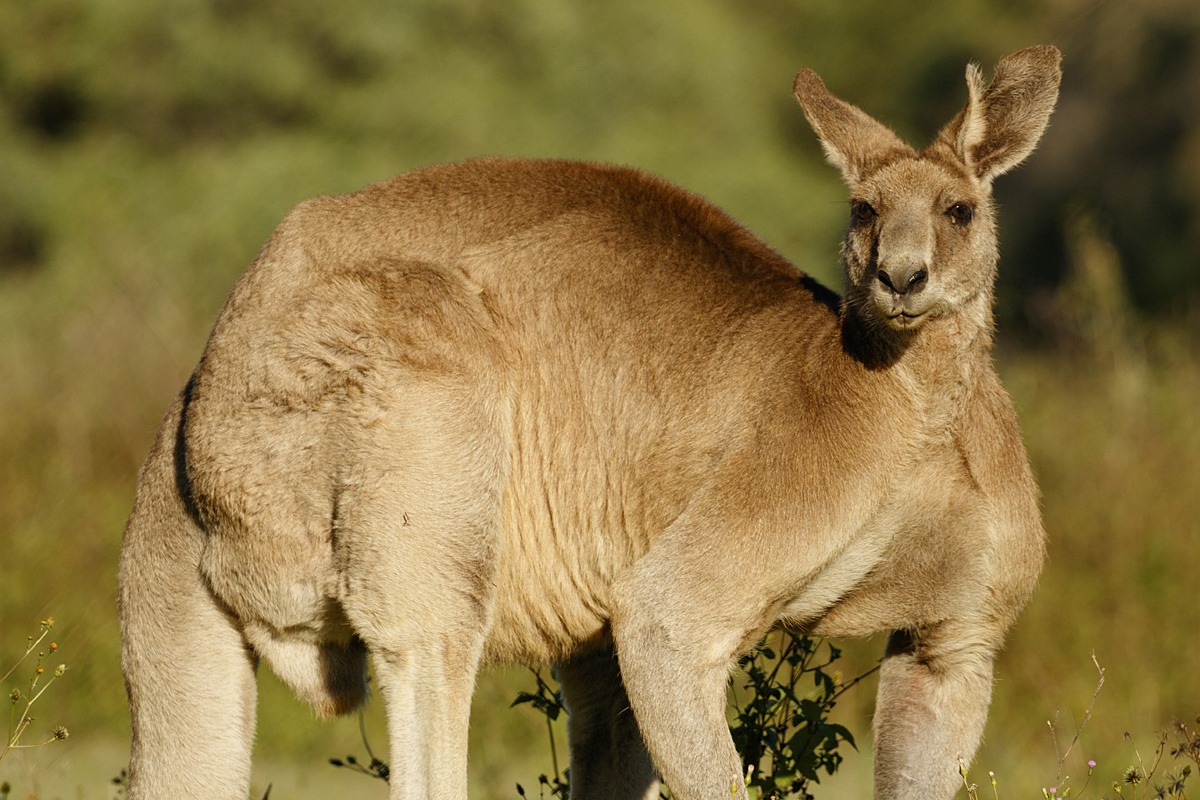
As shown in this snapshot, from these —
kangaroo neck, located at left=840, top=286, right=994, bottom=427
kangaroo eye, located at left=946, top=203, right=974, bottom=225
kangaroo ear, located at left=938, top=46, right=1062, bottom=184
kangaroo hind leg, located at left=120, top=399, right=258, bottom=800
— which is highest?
kangaroo ear, located at left=938, top=46, right=1062, bottom=184

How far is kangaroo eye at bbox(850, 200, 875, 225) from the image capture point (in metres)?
4.32

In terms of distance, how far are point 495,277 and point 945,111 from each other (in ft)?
78.9

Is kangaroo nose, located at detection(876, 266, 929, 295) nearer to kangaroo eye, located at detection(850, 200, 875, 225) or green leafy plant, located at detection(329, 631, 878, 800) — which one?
kangaroo eye, located at detection(850, 200, 875, 225)

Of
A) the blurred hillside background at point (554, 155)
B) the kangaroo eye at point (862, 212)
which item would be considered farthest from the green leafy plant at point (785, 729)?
the blurred hillside background at point (554, 155)

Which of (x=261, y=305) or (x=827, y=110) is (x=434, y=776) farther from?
(x=827, y=110)

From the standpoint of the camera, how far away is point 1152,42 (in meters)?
24.9

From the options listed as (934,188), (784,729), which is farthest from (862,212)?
(784,729)

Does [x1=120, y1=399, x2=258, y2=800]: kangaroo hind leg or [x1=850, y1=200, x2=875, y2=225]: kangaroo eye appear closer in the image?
[x1=120, y1=399, x2=258, y2=800]: kangaroo hind leg

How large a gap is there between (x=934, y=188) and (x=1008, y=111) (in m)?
0.38

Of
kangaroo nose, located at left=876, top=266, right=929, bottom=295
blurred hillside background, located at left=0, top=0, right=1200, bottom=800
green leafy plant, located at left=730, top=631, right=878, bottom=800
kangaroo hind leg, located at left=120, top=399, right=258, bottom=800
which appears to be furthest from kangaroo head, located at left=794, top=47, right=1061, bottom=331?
blurred hillside background, located at left=0, top=0, right=1200, bottom=800

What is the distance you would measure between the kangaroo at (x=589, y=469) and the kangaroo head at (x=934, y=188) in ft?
0.04

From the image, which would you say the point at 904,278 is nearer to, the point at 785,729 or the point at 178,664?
the point at 785,729

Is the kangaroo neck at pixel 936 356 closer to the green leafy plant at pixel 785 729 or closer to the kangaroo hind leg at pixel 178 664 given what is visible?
the green leafy plant at pixel 785 729

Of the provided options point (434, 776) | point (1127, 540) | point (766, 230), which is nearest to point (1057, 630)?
point (1127, 540)
